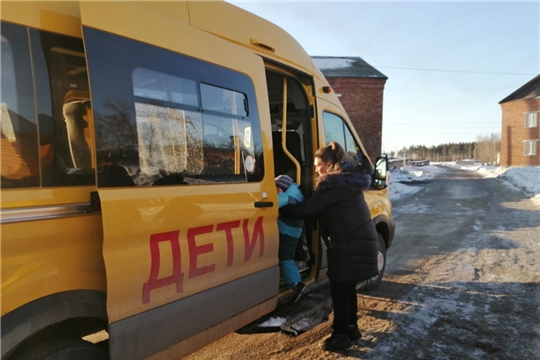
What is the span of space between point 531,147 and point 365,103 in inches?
1022

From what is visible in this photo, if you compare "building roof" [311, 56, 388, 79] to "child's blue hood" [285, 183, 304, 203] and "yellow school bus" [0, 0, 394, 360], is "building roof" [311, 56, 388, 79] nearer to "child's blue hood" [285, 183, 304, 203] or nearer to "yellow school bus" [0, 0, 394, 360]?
"child's blue hood" [285, 183, 304, 203]

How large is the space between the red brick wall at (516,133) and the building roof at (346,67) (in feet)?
78.0

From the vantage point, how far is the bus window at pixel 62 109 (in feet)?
6.14

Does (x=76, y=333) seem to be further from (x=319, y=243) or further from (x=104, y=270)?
(x=319, y=243)

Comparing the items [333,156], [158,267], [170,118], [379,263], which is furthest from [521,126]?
[158,267]

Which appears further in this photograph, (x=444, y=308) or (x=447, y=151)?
(x=447, y=151)

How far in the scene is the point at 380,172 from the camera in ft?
15.5

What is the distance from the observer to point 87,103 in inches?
80.8

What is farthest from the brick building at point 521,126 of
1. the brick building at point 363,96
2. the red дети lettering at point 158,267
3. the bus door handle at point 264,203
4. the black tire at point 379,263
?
the red дети lettering at point 158,267

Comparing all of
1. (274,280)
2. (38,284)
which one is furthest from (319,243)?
(38,284)

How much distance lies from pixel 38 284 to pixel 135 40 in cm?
140

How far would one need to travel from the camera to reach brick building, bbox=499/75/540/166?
40.5 metres

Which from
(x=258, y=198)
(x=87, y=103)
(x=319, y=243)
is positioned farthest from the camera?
(x=319, y=243)

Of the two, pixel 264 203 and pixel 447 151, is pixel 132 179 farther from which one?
pixel 447 151
